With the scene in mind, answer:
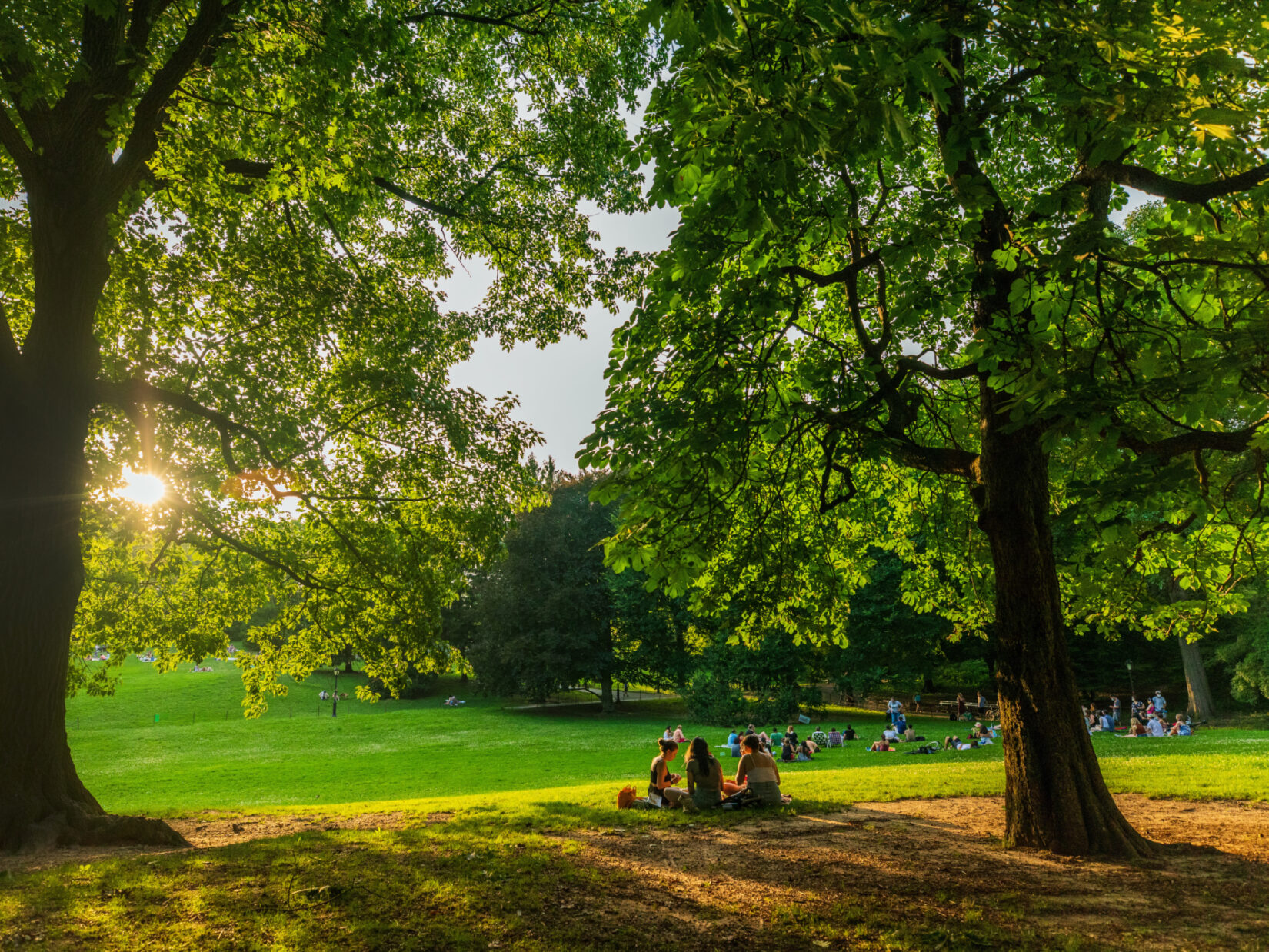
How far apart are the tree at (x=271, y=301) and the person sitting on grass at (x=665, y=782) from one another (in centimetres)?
485

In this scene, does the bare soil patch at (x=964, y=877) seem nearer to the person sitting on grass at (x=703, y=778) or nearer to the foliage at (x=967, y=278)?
the person sitting on grass at (x=703, y=778)

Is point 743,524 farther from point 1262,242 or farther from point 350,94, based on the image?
point 350,94

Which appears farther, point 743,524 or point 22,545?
point 743,524

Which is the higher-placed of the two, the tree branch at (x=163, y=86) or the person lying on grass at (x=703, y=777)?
the tree branch at (x=163, y=86)

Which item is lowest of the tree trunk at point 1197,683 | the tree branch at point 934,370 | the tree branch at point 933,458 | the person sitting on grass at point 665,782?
the person sitting on grass at point 665,782

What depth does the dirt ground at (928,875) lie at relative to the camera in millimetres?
5602

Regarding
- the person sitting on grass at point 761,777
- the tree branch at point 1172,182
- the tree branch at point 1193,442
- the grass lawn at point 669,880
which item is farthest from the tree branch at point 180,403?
the tree branch at point 1172,182

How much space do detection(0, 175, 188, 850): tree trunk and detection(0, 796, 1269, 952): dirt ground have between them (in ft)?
3.38

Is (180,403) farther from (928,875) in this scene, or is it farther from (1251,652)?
(1251,652)

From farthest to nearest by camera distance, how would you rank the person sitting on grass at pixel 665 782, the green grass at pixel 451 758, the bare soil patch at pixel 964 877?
the green grass at pixel 451 758, the person sitting on grass at pixel 665 782, the bare soil patch at pixel 964 877

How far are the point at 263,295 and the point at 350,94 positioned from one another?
219 inches

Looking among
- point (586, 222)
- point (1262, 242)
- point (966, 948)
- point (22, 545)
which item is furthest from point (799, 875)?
point (586, 222)

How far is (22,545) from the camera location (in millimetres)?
8953

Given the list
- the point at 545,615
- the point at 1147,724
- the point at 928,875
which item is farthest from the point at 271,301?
the point at 545,615
